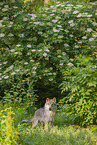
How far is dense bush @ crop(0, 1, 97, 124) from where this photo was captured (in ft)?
22.7

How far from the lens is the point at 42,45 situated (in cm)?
702

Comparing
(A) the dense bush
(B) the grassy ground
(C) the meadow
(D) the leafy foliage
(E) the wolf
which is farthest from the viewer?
(A) the dense bush

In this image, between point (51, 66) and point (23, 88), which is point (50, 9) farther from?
point (23, 88)

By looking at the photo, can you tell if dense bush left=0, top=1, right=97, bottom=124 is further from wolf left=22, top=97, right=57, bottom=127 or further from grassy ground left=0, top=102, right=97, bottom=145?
grassy ground left=0, top=102, right=97, bottom=145

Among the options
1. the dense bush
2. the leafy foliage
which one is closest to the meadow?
the dense bush

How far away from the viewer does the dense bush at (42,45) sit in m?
6.91

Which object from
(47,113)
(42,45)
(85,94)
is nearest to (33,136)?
(47,113)

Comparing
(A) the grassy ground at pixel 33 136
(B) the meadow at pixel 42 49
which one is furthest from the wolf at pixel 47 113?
(B) the meadow at pixel 42 49

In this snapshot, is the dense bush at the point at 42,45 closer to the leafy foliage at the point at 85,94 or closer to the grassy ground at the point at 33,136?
the leafy foliage at the point at 85,94

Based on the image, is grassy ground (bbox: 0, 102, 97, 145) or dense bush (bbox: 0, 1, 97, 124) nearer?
grassy ground (bbox: 0, 102, 97, 145)

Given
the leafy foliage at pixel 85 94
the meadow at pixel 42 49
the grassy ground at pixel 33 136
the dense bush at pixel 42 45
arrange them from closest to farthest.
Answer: the grassy ground at pixel 33 136
the leafy foliage at pixel 85 94
the meadow at pixel 42 49
the dense bush at pixel 42 45

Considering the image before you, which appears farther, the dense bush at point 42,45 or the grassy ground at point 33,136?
the dense bush at point 42,45

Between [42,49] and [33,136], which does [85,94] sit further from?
[42,49]

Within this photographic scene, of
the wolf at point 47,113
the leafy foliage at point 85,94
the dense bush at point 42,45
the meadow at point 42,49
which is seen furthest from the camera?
the dense bush at point 42,45
